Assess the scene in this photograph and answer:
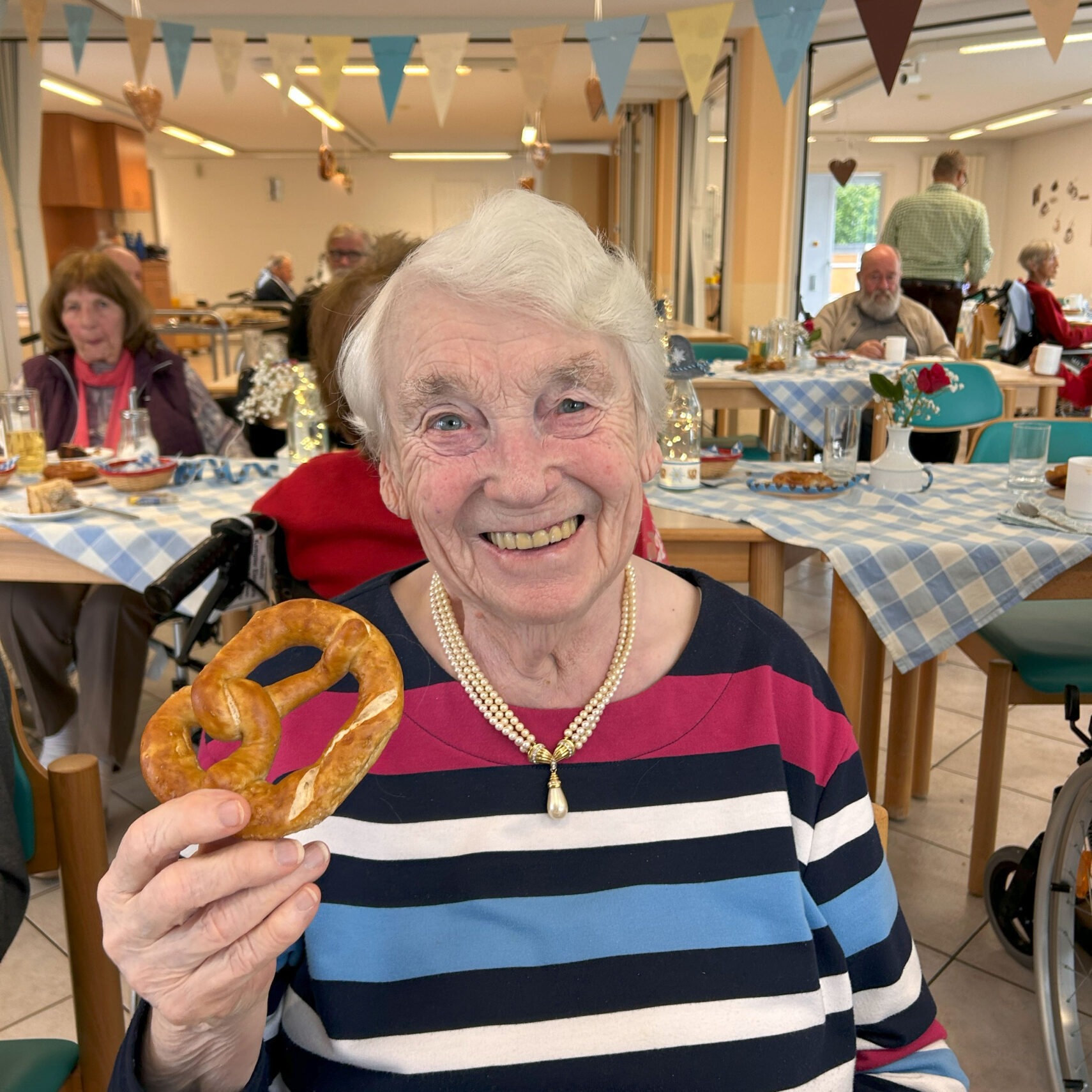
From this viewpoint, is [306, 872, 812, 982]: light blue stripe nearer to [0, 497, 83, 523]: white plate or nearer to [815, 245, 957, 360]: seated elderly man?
[0, 497, 83, 523]: white plate

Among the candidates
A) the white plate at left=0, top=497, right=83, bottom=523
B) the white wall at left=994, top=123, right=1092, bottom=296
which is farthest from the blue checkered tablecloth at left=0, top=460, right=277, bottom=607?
the white wall at left=994, top=123, right=1092, bottom=296

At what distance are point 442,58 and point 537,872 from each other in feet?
16.6

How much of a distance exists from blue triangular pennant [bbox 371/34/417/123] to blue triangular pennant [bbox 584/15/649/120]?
0.96 m

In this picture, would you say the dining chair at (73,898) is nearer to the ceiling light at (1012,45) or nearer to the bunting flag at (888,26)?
the bunting flag at (888,26)

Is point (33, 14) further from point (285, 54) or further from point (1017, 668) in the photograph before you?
point (1017, 668)

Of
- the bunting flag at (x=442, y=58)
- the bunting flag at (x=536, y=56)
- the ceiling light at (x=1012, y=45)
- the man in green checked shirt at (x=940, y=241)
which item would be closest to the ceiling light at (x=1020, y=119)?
the ceiling light at (x=1012, y=45)

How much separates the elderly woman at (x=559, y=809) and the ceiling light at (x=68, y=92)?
9.95 meters

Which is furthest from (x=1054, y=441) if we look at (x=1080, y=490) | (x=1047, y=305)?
(x=1047, y=305)

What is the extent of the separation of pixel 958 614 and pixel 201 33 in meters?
6.58

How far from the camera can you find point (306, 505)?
1.77m

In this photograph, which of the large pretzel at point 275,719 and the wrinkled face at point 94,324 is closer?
the large pretzel at point 275,719

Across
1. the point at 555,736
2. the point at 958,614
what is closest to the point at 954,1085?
the point at 555,736

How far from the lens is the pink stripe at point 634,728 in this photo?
0.95 metres

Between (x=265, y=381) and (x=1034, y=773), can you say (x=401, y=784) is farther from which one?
(x=1034, y=773)
